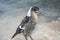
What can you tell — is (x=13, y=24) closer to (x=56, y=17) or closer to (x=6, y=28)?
(x=6, y=28)

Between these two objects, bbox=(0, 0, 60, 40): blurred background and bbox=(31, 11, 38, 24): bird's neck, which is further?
bbox=(0, 0, 60, 40): blurred background

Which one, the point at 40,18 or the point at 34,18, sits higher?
the point at 34,18

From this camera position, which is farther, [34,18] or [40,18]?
[40,18]

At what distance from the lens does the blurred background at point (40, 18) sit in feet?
14.9

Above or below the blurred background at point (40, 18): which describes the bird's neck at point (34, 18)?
above

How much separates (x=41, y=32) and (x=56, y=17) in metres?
1.07

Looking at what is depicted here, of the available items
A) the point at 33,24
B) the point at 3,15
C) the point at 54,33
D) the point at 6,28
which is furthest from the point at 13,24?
the point at 33,24

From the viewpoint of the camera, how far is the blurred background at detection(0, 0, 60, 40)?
4544mm

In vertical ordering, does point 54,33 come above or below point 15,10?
below

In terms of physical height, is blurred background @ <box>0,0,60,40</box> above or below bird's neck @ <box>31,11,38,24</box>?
below

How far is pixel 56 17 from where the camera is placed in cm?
553

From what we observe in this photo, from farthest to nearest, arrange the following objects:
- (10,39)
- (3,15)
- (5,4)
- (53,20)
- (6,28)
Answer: (5,4)
(3,15)
(53,20)
(6,28)
(10,39)

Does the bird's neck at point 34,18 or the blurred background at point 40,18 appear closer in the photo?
the bird's neck at point 34,18

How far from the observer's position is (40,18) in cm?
554
